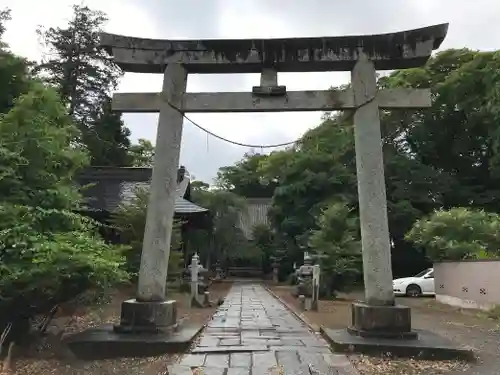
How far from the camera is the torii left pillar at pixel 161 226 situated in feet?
25.0

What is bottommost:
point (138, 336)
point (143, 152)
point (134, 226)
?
point (138, 336)

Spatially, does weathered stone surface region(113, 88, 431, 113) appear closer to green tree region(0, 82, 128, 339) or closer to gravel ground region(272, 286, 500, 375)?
green tree region(0, 82, 128, 339)

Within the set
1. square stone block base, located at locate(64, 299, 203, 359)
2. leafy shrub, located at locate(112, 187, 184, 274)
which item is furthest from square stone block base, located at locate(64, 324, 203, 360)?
leafy shrub, located at locate(112, 187, 184, 274)

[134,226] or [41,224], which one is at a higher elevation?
[134,226]

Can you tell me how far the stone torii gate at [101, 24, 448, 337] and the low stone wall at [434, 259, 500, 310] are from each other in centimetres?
721

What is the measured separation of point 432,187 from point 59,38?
23227 millimetres

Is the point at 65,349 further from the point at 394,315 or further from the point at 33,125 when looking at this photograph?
the point at 394,315

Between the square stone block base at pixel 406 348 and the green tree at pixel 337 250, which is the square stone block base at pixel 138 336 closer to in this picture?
the square stone block base at pixel 406 348

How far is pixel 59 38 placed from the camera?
2952cm

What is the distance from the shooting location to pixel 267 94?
8352mm

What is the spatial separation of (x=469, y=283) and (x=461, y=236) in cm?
305

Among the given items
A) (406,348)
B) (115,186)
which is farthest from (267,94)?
(115,186)

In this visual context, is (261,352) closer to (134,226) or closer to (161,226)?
(161,226)

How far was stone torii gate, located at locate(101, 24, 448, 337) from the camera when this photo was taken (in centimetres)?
795
